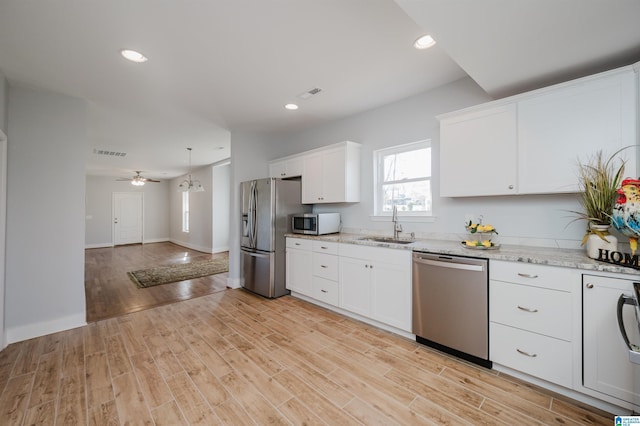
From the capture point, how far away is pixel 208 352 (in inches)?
96.1

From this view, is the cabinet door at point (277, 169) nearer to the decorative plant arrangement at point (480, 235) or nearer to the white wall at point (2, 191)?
the decorative plant arrangement at point (480, 235)

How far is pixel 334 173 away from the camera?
3.70m

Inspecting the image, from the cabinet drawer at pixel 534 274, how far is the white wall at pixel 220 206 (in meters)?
7.38

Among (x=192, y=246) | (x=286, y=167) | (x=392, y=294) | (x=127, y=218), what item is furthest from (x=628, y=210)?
(x=127, y=218)

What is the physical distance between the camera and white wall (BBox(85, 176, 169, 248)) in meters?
9.20

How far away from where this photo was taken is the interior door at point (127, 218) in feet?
31.7

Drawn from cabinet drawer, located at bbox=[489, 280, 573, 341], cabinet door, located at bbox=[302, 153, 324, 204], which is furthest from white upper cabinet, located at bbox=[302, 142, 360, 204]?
cabinet drawer, located at bbox=[489, 280, 573, 341]

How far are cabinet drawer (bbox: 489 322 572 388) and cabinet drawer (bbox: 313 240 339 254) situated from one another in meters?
1.75

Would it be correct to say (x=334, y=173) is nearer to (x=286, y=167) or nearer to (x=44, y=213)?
(x=286, y=167)

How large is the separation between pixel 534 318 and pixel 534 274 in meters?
0.32

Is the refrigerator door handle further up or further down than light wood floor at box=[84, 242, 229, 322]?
further up

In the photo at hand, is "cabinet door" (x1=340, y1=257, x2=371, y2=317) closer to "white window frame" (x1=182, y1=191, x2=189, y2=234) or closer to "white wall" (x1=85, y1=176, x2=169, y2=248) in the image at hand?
"white window frame" (x1=182, y1=191, x2=189, y2=234)

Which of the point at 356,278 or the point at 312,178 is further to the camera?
the point at 312,178

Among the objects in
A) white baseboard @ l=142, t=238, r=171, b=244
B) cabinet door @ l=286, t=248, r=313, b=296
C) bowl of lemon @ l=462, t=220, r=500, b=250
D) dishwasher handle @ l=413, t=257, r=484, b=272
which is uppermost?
bowl of lemon @ l=462, t=220, r=500, b=250
